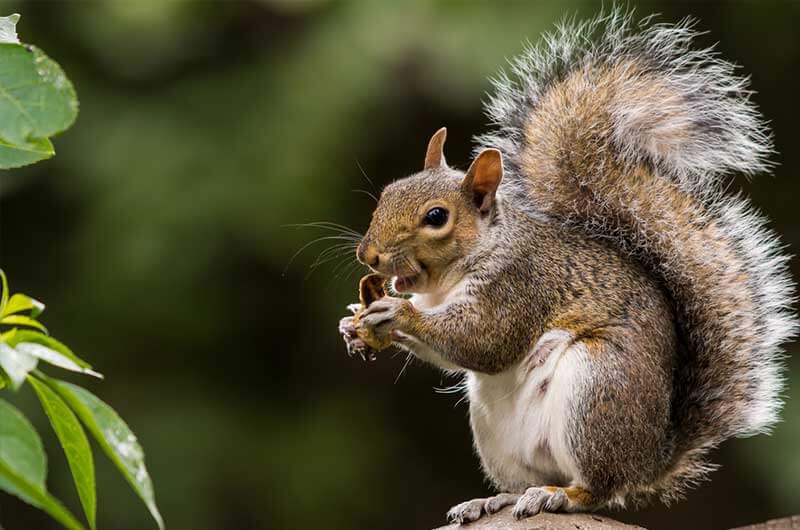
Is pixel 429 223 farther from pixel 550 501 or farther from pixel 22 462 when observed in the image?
pixel 22 462

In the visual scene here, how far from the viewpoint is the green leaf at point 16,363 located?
0.56m

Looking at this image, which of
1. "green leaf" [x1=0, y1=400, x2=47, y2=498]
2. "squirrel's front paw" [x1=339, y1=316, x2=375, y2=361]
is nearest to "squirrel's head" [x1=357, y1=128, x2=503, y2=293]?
"squirrel's front paw" [x1=339, y1=316, x2=375, y2=361]

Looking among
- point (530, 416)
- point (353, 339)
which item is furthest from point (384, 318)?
point (530, 416)

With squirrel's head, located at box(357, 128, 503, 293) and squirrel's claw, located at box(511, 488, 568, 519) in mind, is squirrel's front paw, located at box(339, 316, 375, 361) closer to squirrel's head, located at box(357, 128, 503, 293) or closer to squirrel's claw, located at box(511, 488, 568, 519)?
squirrel's head, located at box(357, 128, 503, 293)

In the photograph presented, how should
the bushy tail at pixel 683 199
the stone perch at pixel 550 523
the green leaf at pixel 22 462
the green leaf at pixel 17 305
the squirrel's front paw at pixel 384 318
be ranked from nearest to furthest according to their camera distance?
the green leaf at pixel 22 462 → the green leaf at pixel 17 305 → the stone perch at pixel 550 523 → the squirrel's front paw at pixel 384 318 → the bushy tail at pixel 683 199

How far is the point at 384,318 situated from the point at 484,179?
318mm

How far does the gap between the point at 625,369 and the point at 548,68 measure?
0.78 metres

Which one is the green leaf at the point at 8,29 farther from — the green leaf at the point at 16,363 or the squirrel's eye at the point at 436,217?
the squirrel's eye at the point at 436,217

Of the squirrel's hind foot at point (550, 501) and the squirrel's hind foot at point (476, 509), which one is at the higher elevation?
the squirrel's hind foot at point (550, 501)

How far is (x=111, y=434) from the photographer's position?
0.63m

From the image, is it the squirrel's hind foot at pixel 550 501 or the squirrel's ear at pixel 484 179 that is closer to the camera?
the squirrel's hind foot at pixel 550 501

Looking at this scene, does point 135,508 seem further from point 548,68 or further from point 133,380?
point 548,68

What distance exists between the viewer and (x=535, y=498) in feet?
5.90

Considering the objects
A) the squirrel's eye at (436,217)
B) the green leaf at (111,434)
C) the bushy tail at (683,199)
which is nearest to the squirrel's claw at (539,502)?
the bushy tail at (683,199)
